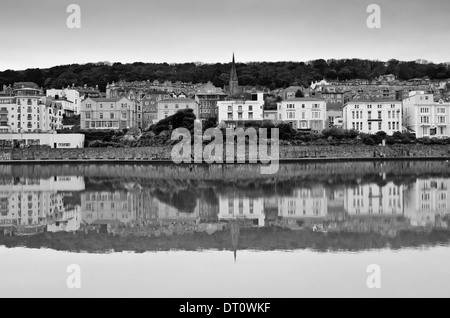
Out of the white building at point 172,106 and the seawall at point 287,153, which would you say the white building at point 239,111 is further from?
the seawall at point 287,153

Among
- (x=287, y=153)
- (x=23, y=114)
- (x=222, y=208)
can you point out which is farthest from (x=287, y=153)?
(x=23, y=114)

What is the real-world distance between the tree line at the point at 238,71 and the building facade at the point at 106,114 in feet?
91.8

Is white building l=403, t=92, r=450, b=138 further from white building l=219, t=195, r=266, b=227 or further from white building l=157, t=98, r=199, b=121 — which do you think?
white building l=219, t=195, r=266, b=227

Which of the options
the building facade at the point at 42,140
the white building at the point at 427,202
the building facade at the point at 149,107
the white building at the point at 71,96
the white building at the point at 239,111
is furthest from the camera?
the white building at the point at 71,96

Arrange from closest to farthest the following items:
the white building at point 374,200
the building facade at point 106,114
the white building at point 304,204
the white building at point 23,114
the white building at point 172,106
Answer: the white building at point 304,204
the white building at point 374,200
the building facade at point 106,114
the white building at point 172,106
the white building at point 23,114

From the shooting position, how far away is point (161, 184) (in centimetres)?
2514

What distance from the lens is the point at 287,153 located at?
44.7 metres

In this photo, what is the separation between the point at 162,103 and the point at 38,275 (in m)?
48.1

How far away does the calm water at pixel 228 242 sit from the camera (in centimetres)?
813

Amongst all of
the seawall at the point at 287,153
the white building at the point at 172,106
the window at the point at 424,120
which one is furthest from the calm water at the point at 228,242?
the white building at the point at 172,106

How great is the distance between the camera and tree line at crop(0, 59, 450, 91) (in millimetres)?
84625

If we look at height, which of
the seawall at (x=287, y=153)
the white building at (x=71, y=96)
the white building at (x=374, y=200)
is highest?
the white building at (x=71, y=96)
